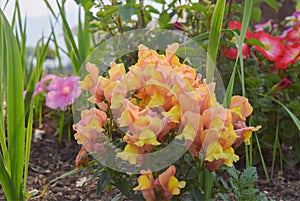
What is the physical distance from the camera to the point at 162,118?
2.86 ft

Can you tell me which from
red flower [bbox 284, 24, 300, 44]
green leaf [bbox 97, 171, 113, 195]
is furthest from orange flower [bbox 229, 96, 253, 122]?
red flower [bbox 284, 24, 300, 44]

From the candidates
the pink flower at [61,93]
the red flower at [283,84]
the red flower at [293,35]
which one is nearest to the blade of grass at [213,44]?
the red flower at [283,84]

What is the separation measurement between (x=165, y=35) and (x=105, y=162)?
3.15ft

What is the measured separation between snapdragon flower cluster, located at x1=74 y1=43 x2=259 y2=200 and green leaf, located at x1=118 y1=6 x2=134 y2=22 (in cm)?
43

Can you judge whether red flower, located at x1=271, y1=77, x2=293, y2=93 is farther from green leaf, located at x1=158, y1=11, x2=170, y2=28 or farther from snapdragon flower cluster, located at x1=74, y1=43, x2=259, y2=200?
snapdragon flower cluster, located at x1=74, y1=43, x2=259, y2=200

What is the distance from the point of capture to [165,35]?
181 centimetres

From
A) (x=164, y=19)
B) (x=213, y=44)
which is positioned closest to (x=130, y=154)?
(x=213, y=44)

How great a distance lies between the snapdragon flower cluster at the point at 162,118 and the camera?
33.2 inches

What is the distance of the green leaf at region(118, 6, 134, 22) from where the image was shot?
1.36 m

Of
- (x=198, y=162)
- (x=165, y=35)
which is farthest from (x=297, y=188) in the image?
(x=198, y=162)

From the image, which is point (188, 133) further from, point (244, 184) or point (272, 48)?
Answer: point (272, 48)

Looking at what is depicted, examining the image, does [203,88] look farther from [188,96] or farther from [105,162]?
[105,162]

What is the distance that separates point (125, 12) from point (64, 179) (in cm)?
58

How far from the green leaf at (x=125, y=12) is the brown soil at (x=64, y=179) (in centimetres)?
47
